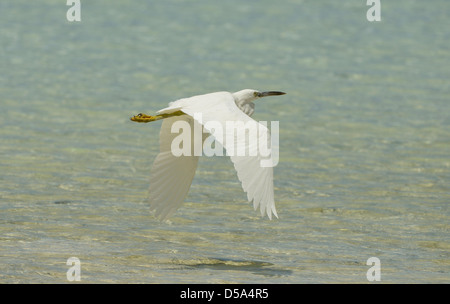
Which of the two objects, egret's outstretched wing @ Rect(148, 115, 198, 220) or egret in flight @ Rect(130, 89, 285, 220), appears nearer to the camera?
egret in flight @ Rect(130, 89, 285, 220)

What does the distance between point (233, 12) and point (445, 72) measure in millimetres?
8718

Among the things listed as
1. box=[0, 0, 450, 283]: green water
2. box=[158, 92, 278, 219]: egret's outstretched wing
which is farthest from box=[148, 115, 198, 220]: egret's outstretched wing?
box=[158, 92, 278, 219]: egret's outstretched wing

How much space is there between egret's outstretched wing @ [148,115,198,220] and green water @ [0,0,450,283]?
36cm

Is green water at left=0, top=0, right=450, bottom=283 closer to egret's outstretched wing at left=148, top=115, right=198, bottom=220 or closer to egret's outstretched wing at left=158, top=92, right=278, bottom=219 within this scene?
egret's outstretched wing at left=148, top=115, right=198, bottom=220

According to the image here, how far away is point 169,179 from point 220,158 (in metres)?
3.88

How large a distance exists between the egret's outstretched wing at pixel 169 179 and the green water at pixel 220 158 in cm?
36

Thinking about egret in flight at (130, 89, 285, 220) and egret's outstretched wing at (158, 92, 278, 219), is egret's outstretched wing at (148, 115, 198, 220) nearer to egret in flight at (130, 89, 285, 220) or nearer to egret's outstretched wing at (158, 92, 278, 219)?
egret in flight at (130, 89, 285, 220)

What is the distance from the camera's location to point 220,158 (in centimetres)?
1241

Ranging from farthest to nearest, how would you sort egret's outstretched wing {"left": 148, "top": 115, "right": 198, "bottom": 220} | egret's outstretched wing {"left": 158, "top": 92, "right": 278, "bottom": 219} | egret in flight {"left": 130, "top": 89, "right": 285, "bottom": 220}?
A: egret's outstretched wing {"left": 148, "top": 115, "right": 198, "bottom": 220}
egret in flight {"left": 130, "top": 89, "right": 285, "bottom": 220}
egret's outstretched wing {"left": 158, "top": 92, "right": 278, "bottom": 219}

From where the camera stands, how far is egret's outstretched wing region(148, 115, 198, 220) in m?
8.52

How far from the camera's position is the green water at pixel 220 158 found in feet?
26.8

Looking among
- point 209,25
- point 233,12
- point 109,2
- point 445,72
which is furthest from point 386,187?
point 109,2

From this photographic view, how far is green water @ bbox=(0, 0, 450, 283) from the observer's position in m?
8.16

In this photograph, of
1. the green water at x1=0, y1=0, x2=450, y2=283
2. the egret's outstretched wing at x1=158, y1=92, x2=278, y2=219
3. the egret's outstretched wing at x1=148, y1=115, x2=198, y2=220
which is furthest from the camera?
the egret's outstretched wing at x1=148, y1=115, x2=198, y2=220
